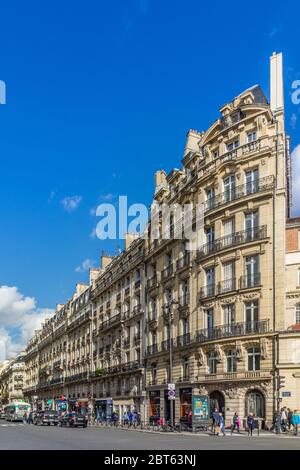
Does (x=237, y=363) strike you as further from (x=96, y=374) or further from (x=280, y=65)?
(x=96, y=374)

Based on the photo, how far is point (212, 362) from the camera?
4553cm

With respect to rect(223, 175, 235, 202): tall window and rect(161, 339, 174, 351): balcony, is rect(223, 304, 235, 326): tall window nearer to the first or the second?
rect(223, 175, 235, 202): tall window

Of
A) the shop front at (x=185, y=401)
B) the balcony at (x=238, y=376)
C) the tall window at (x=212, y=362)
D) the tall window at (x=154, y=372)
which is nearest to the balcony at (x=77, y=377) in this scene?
the tall window at (x=154, y=372)

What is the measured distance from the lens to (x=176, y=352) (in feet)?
168

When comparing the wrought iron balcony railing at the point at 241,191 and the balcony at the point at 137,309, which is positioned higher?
the wrought iron balcony railing at the point at 241,191

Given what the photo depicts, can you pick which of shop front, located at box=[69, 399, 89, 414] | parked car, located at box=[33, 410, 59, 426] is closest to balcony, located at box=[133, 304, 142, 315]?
parked car, located at box=[33, 410, 59, 426]

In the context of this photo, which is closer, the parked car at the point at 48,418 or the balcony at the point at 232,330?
the balcony at the point at 232,330

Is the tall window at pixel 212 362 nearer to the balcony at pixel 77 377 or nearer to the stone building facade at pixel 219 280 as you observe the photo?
the stone building facade at pixel 219 280

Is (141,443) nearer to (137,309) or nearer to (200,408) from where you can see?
(200,408)

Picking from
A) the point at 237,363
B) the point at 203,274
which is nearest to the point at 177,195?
the point at 203,274

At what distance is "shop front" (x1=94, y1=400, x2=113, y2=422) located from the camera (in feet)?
224

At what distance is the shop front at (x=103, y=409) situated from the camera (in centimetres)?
6831

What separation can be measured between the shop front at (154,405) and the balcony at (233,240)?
1419 cm

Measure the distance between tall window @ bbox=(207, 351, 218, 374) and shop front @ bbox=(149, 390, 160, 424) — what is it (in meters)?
10.1
